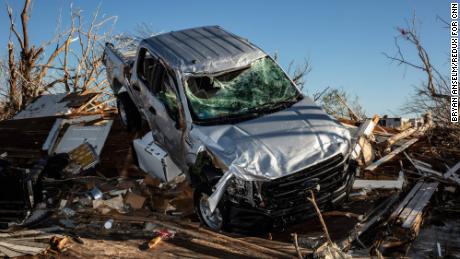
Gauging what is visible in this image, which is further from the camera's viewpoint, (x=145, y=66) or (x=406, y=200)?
(x=145, y=66)

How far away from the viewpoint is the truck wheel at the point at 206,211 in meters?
5.55

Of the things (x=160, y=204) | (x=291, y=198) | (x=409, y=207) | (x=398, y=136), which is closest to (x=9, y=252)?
(x=160, y=204)

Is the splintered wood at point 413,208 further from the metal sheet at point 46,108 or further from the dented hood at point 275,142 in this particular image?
the metal sheet at point 46,108

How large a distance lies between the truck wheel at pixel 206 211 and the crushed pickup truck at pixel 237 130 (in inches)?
0.5

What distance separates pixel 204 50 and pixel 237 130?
73.9 inches

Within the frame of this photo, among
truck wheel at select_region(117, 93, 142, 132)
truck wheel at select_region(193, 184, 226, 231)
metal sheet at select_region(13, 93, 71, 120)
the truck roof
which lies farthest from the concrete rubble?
the truck roof

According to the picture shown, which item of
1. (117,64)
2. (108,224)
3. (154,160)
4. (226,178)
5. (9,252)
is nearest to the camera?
(9,252)

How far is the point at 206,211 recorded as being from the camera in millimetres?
5832

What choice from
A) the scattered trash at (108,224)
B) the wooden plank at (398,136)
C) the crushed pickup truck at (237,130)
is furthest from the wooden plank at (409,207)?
the scattered trash at (108,224)

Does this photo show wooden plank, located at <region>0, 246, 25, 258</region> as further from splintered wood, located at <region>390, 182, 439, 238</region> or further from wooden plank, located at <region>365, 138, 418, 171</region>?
wooden plank, located at <region>365, 138, 418, 171</region>

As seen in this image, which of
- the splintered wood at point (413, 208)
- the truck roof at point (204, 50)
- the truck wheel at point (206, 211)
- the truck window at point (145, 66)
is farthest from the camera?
the truck window at point (145, 66)

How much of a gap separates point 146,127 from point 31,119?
148 inches

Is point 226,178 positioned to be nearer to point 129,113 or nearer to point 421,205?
point 421,205

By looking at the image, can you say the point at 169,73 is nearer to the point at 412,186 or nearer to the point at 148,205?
the point at 148,205
